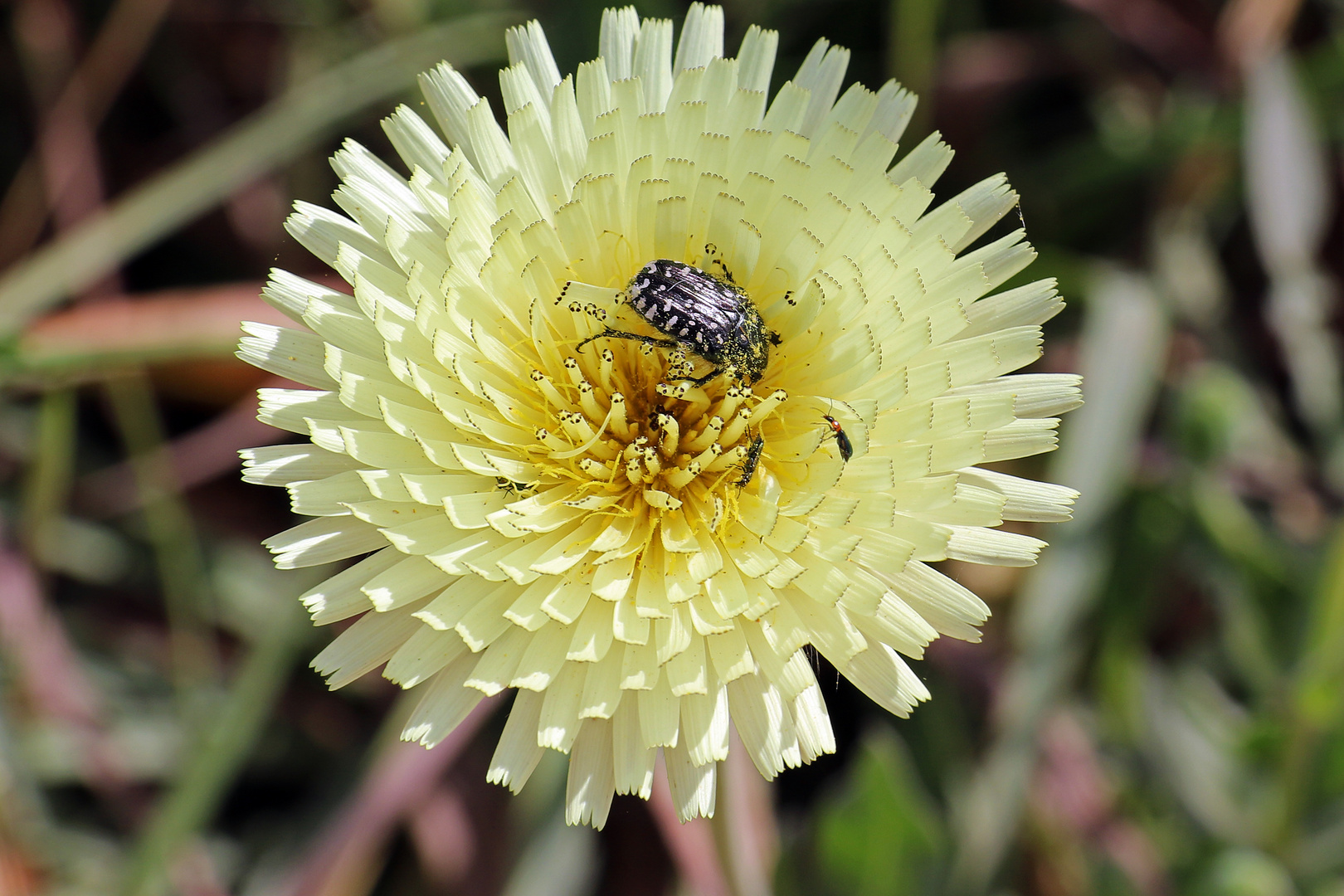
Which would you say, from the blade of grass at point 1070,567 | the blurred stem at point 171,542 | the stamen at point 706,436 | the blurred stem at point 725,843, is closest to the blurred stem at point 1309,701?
the blade of grass at point 1070,567

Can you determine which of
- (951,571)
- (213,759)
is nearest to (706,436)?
(951,571)

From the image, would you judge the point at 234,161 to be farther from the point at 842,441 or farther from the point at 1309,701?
the point at 1309,701

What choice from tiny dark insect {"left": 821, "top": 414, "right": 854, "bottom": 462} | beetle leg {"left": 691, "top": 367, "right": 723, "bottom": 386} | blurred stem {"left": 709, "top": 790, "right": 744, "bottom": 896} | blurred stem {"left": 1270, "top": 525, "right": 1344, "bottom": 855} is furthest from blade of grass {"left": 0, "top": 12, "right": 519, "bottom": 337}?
blurred stem {"left": 1270, "top": 525, "right": 1344, "bottom": 855}

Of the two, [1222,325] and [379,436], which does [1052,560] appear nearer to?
[1222,325]

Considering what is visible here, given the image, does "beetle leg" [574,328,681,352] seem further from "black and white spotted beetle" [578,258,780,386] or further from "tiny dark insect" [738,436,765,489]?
"tiny dark insect" [738,436,765,489]

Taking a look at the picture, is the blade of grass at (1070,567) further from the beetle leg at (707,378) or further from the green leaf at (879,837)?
the beetle leg at (707,378)
